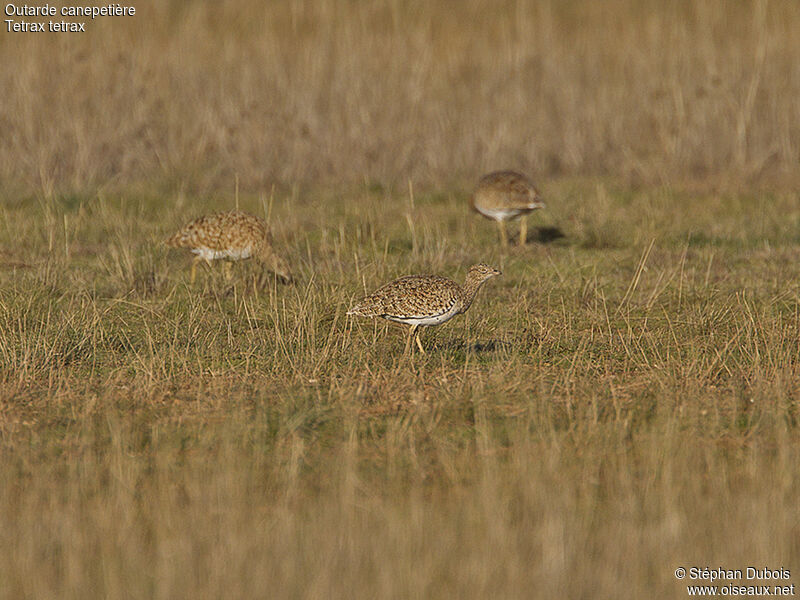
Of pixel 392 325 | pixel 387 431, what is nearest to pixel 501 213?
pixel 392 325

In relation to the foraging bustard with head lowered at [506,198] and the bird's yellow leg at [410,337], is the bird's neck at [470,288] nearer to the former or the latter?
the bird's yellow leg at [410,337]

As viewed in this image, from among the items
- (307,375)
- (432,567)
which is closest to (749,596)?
(432,567)

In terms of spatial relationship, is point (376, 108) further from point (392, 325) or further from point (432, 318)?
point (432, 318)

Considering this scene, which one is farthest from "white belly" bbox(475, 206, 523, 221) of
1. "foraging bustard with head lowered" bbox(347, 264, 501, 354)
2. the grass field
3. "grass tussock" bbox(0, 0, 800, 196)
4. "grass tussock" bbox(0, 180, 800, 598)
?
"foraging bustard with head lowered" bbox(347, 264, 501, 354)

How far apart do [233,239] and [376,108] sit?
219 inches

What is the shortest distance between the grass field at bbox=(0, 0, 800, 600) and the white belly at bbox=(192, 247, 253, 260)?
168mm

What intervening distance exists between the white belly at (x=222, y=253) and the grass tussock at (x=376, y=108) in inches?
170

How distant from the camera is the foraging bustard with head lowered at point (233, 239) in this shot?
868 cm

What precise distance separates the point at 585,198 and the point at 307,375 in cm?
701

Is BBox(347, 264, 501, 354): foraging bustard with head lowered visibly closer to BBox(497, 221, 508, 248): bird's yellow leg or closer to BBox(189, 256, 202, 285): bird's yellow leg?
BBox(189, 256, 202, 285): bird's yellow leg

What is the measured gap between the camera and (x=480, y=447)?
17.7 ft

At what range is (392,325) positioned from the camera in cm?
752

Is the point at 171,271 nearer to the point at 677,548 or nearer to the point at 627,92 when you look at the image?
the point at 677,548

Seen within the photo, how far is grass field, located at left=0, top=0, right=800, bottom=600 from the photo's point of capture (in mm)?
4312
